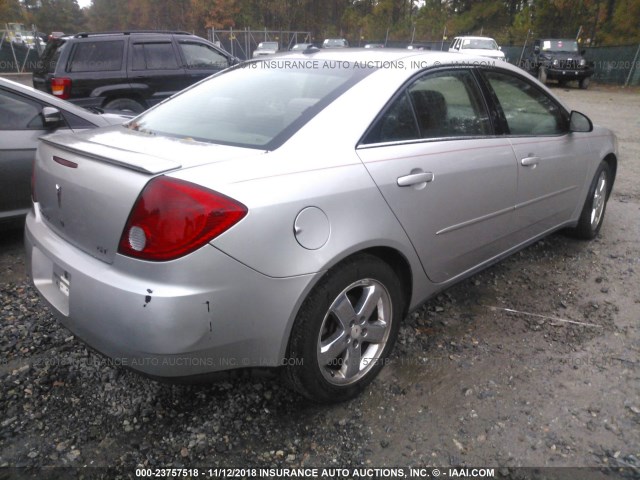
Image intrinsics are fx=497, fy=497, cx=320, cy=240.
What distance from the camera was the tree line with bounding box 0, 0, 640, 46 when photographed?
33.2 m

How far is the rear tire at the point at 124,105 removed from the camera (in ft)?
26.0

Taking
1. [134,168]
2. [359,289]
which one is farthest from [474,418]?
[134,168]

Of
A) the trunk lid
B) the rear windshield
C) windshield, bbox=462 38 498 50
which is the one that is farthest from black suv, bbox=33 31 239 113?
windshield, bbox=462 38 498 50

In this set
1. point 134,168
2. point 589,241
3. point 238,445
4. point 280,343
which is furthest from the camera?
point 589,241

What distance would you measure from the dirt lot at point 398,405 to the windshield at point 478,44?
72.8 ft

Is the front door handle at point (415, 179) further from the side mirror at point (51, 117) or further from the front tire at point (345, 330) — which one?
the side mirror at point (51, 117)

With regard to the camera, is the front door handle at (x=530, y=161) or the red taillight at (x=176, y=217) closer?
the red taillight at (x=176, y=217)

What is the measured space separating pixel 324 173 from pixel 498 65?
1.84 meters

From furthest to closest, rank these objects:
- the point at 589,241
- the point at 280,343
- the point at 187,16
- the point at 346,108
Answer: the point at 187,16 < the point at 589,241 < the point at 346,108 < the point at 280,343

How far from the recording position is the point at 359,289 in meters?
2.30

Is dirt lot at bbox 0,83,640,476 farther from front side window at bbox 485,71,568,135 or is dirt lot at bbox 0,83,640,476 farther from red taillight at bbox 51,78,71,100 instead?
red taillight at bbox 51,78,71,100

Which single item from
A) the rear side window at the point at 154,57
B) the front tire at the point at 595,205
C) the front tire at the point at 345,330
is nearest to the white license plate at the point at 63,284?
the front tire at the point at 345,330

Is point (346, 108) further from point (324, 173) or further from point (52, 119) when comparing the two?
point (52, 119)

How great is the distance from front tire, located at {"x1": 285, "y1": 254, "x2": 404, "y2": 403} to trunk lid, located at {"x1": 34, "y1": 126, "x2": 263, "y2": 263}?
66cm
